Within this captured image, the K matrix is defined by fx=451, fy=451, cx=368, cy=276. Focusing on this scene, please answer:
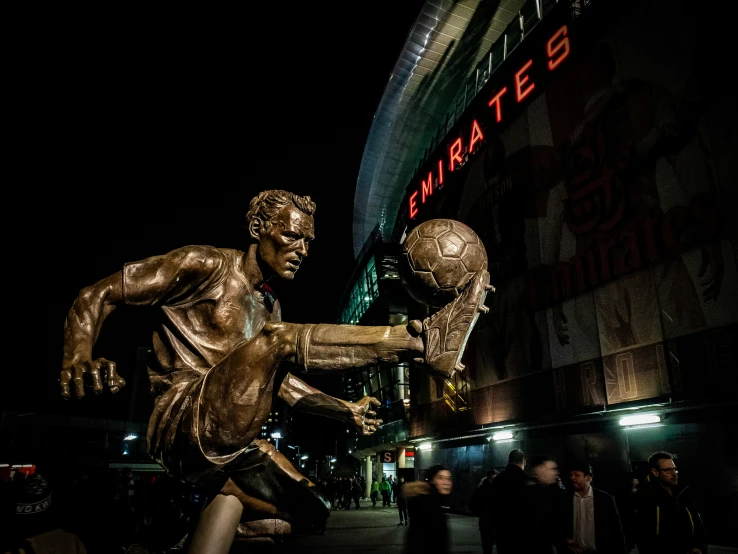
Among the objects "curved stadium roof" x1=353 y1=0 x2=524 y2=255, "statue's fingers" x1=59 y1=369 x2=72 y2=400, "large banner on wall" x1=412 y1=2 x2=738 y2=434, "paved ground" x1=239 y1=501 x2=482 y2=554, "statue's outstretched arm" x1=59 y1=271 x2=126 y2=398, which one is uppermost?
"curved stadium roof" x1=353 y1=0 x2=524 y2=255

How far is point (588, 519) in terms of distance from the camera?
5047 mm

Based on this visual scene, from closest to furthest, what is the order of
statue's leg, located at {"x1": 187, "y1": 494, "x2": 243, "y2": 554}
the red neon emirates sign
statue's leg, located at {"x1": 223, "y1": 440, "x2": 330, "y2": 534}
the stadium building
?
1. statue's leg, located at {"x1": 187, "y1": 494, "x2": 243, "y2": 554}
2. statue's leg, located at {"x1": 223, "y1": 440, "x2": 330, "y2": 534}
3. the stadium building
4. the red neon emirates sign

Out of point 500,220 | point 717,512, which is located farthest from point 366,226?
point 717,512

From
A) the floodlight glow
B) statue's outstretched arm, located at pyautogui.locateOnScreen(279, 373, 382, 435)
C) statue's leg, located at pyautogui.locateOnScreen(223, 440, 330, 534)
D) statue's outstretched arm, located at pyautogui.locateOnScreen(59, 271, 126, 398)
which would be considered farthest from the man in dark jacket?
the floodlight glow

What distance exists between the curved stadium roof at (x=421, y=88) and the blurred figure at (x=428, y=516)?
95.4ft

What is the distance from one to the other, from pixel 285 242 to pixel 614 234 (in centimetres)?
1159

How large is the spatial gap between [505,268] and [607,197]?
465 cm

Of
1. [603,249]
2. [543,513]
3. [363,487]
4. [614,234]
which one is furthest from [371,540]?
[363,487]

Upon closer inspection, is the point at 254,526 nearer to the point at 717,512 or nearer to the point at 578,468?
the point at 578,468

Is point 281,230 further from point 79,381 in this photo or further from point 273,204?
point 79,381

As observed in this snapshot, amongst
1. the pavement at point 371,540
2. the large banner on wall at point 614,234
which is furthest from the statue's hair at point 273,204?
the large banner on wall at point 614,234

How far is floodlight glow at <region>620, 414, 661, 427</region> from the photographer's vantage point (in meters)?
10.6

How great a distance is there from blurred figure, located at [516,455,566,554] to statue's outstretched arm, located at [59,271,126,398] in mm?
4504

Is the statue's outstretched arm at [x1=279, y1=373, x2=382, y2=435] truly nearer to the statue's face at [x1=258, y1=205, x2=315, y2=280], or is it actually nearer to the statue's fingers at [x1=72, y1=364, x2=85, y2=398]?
the statue's face at [x1=258, y1=205, x2=315, y2=280]
